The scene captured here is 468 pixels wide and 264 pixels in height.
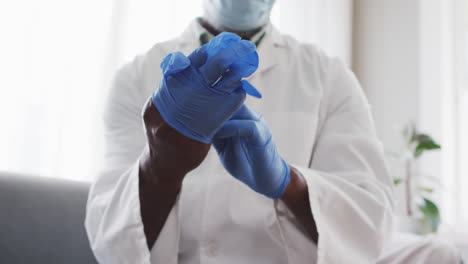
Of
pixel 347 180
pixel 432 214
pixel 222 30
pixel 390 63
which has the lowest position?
pixel 432 214

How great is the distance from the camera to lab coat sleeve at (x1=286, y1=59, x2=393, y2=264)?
28.1 inches

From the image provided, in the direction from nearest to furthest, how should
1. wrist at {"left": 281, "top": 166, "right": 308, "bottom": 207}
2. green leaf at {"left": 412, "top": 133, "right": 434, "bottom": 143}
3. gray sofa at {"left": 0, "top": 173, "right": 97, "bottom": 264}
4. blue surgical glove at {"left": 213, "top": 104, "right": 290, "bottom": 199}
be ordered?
blue surgical glove at {"left": 213, "top": 104, "right": 290, "bottom": 199} → wrist at {"left": 281, "top": 166, "right": 308, "bottom": 207} → gray sofa at {"left": 0, "top": 173, "right": 97, "bottom": 264} → green leaf at {"left": 412, "top": 133, "right": 434, "bottom": 143}

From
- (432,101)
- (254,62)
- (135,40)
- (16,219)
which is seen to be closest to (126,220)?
(254,62)

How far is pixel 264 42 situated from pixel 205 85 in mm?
520

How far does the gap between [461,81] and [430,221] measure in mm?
1168

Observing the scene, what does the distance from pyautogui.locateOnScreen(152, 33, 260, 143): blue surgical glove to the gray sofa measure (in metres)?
0.82

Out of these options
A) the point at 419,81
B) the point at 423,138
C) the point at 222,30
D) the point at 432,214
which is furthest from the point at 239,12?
the point at 419,81

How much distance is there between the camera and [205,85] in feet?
1.63

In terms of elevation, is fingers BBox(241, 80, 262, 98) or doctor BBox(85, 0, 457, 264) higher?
fingers BBox(241, 80, 262, 98)

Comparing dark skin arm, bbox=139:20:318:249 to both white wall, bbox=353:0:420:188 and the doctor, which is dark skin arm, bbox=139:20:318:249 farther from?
white wall, bbox=353:0:420:188

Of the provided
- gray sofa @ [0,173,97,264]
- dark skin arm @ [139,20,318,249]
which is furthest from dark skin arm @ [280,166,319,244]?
gray sofa @ [0,173,97,264]

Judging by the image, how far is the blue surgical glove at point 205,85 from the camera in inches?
19.1

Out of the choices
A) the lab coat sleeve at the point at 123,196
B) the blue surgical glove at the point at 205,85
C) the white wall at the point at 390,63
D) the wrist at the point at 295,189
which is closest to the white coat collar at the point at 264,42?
the lab coat sleeve at the point at 123,196

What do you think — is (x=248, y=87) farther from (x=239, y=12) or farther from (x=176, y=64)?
(x=239, y=12)
